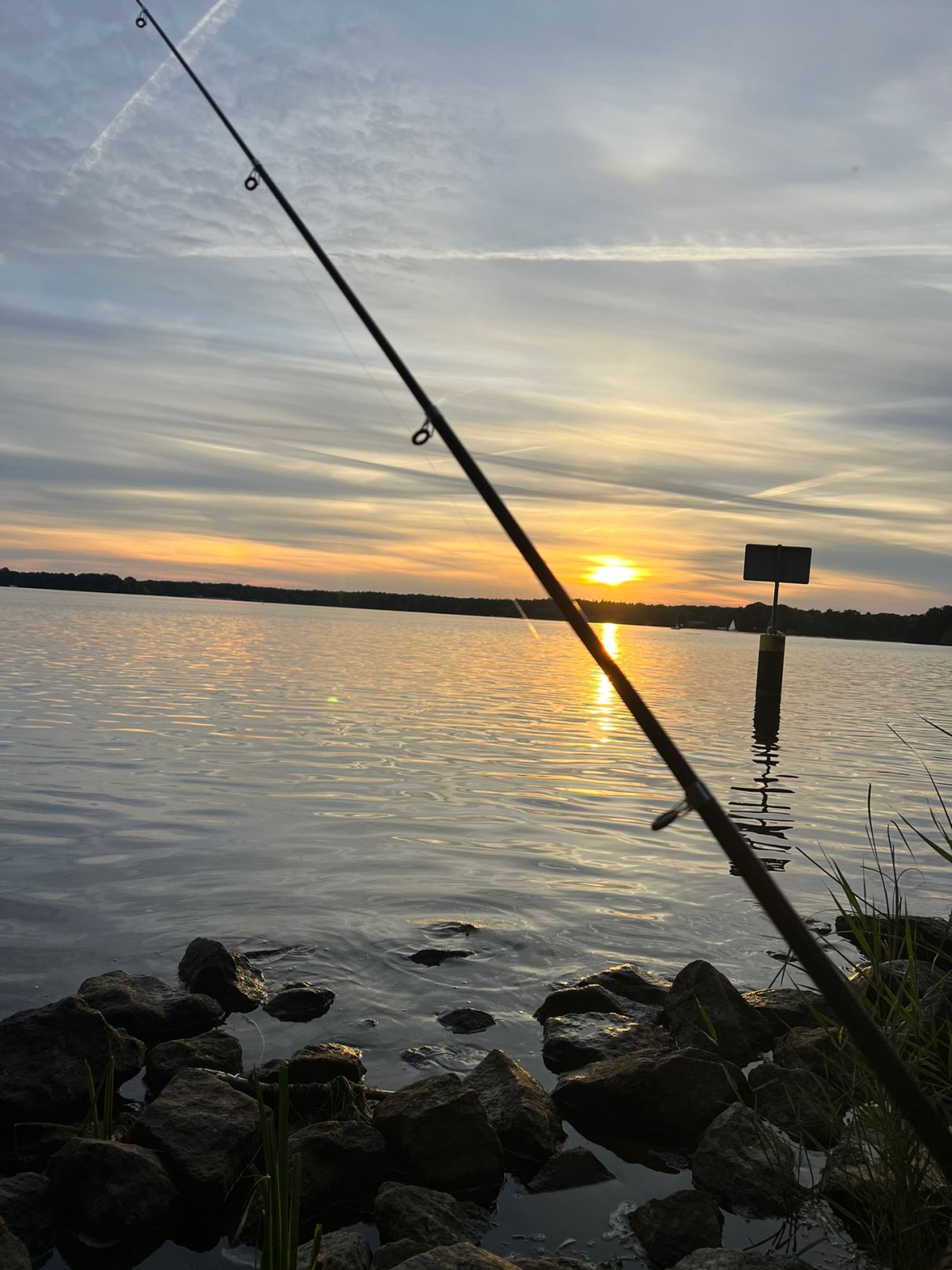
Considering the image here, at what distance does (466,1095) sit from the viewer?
5293 mm

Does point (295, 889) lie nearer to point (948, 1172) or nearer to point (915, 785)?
point (948, 1172)

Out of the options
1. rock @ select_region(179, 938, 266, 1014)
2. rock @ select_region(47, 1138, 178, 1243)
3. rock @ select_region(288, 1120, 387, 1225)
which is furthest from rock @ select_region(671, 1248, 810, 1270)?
rock @ select_region(179, 938, 266, 1014)

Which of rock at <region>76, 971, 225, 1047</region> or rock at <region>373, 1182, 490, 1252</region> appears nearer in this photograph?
rock at <region>373, 1182, 490, 1252</region>

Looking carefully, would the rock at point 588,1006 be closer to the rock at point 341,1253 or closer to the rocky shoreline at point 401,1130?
the rocky shoreline at point 401,1130

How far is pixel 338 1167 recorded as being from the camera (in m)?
5.05

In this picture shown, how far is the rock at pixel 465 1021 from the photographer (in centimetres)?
730

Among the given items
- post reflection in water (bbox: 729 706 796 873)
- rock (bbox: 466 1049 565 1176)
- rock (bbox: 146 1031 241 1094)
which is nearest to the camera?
rock (bbox: 466 1049 565 1176)

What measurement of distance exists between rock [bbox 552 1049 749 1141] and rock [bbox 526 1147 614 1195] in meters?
0.51

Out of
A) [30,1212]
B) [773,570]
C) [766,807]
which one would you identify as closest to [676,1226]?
[30,1212]

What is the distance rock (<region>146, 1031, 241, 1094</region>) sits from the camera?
20.1ft

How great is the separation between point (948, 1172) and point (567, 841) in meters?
10.8

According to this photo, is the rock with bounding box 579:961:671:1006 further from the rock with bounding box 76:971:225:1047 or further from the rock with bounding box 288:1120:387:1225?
the rock with bounding box 288:1120:387:1225

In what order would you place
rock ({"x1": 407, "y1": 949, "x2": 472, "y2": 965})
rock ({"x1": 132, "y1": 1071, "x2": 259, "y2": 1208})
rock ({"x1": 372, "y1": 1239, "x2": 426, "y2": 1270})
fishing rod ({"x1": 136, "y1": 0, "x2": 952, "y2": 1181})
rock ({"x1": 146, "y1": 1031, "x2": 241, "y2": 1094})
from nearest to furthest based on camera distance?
1. fishing rod ({"x1": 136, "y1": 0, "x2": 952, "y2": 1181})
2. rock ({"x1": 372, "y1": 1239, "x2": 426, "y2": 1270})
3. rock ({"x1": 132, "y1": 1071, "x2": 259, "y2": 1208})
4. rock ({"x1": 146, "y1": 1031, "x2": 241, "y2": 1094})
5. rock ({"x1": 407, "y1": 949, "x2": 472, "y2": 965})

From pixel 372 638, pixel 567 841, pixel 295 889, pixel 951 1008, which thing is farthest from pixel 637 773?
pixel 372 638
